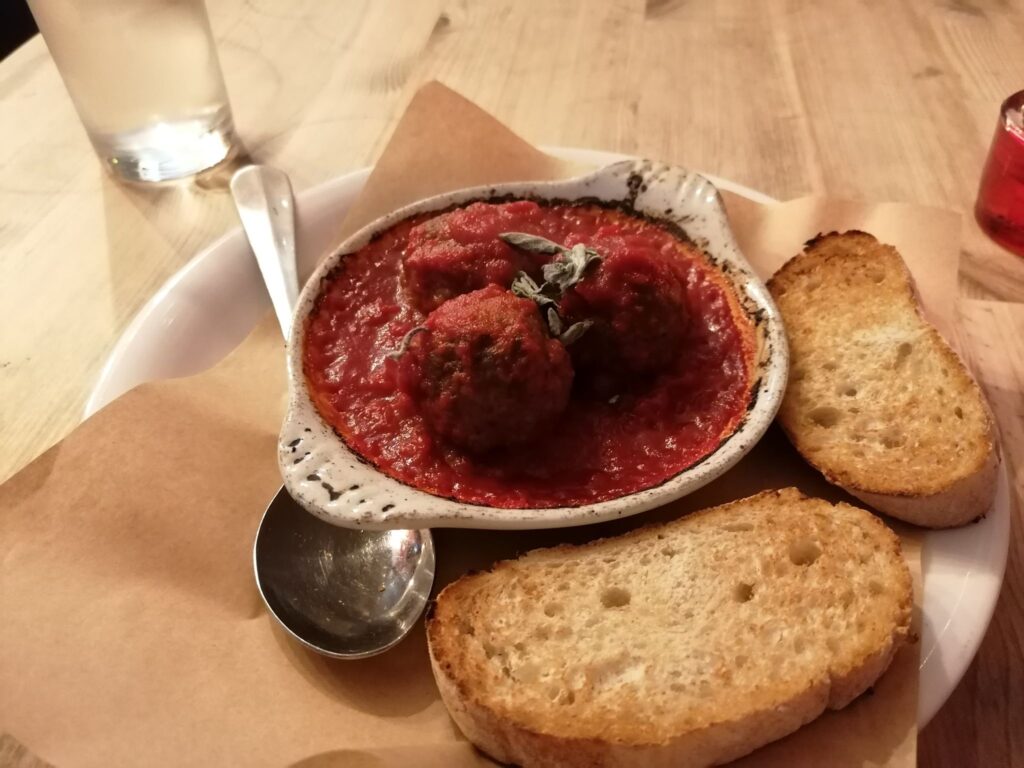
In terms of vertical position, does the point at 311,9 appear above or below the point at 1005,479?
above

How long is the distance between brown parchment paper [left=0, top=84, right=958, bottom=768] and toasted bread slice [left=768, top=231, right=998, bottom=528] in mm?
106

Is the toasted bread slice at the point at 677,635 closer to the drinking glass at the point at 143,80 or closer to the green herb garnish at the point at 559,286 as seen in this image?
the green herb garnish at the point at 559,286

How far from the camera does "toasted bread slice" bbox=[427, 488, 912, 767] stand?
54.5 inches

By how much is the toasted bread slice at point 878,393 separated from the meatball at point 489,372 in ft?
1.88

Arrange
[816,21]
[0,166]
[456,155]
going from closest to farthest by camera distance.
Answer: [456,155]
[0,166]
[816,21]

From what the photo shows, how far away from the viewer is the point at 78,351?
2.32 meters

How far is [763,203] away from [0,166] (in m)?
2.49

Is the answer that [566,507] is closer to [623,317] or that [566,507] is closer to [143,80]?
[623,317]

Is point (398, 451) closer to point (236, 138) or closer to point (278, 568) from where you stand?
point (278, 568)

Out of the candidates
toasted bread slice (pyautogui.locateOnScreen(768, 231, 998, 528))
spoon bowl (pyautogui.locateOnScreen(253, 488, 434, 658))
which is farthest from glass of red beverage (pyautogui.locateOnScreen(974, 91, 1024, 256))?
spoon bowl (pyautogui.locateOnScreen(253, 488, 434, 658))

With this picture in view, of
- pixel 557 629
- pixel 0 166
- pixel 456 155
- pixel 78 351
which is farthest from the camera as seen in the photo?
pixel 0 166

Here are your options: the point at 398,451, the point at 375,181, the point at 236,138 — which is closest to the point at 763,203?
the point at 375,181

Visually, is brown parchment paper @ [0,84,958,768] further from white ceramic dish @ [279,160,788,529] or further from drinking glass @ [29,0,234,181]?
drinking glass @ [29,0,234,181]

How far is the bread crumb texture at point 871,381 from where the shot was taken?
1749mm
